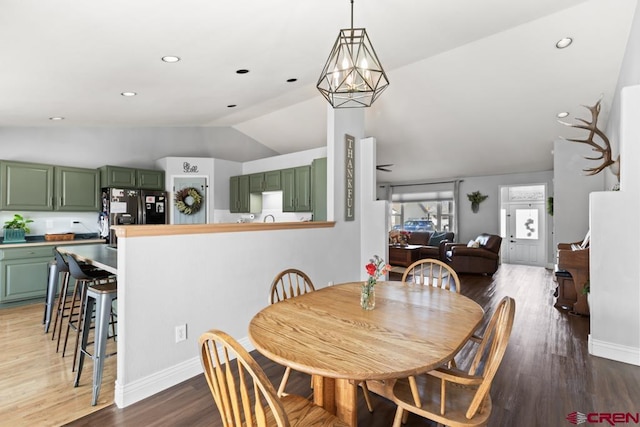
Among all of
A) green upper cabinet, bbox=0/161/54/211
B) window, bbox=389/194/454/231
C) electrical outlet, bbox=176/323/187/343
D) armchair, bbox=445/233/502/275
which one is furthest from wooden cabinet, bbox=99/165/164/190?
window, bbox=389/194/454/231

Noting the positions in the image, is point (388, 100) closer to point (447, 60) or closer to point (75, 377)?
point (447, 60)

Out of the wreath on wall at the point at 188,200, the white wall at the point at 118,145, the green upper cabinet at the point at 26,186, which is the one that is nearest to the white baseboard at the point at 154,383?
the green upper cabinet at the point at 26,186

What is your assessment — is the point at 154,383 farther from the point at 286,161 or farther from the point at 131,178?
the point at 131,178

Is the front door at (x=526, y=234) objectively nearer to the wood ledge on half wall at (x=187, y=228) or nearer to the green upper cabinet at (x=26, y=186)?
the wood ledge on half wall at (x=187, y=228)

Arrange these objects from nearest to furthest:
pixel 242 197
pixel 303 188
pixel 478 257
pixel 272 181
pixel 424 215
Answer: pixel 303 188
pixel 272 181
pixel 242 197
pixel 478 257
pixel 424 215

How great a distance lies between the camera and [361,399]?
215 centimetres

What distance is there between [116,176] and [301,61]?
12.6 feet

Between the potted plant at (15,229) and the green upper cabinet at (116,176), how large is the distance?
3.68 feet

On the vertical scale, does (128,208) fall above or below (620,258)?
above

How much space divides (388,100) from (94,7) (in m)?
4.44

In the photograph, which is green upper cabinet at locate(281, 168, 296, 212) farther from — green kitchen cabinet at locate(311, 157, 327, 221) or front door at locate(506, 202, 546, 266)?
front door at locate(506, 202, 546, 266)

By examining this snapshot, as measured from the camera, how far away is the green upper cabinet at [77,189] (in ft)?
15.6

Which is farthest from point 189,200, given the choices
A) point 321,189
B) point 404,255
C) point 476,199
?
point 476,199

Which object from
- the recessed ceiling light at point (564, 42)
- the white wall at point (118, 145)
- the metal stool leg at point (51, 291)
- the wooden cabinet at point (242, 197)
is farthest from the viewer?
the wooden cabinet at point (242, 197)
